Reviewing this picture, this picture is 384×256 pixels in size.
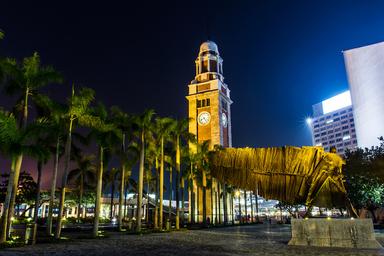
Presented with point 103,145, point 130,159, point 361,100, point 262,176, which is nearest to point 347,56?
point 361,100

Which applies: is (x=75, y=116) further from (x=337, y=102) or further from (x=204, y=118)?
(x=337, y=102)

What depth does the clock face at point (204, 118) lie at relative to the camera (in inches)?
3112

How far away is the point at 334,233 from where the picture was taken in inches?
621

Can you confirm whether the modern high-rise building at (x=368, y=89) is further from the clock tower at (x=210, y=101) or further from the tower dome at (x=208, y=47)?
the tower dome at (x=208, y=47)

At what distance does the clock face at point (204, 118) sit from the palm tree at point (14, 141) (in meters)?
61.8

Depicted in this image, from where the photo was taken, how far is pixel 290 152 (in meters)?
12.9

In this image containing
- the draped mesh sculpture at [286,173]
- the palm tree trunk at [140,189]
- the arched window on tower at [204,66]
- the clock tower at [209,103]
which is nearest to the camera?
the draped mesh sculpture at [286,173]

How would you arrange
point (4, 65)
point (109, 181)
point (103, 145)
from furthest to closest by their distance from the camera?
point (109, 181), point (103, 145), point (4, 65)

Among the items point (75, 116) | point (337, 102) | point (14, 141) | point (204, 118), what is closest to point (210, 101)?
point (204, 118)

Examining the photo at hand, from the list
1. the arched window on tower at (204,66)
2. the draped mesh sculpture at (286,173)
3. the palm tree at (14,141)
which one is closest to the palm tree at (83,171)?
the palm tree at (14,141)

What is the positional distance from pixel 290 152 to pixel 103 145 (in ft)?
54.9

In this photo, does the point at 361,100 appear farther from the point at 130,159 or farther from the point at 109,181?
the point at 130,159

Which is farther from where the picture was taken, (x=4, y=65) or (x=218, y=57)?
(x=218, y=57)

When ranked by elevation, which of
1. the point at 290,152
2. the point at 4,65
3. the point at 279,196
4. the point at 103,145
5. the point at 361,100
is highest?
the point at 361,100
